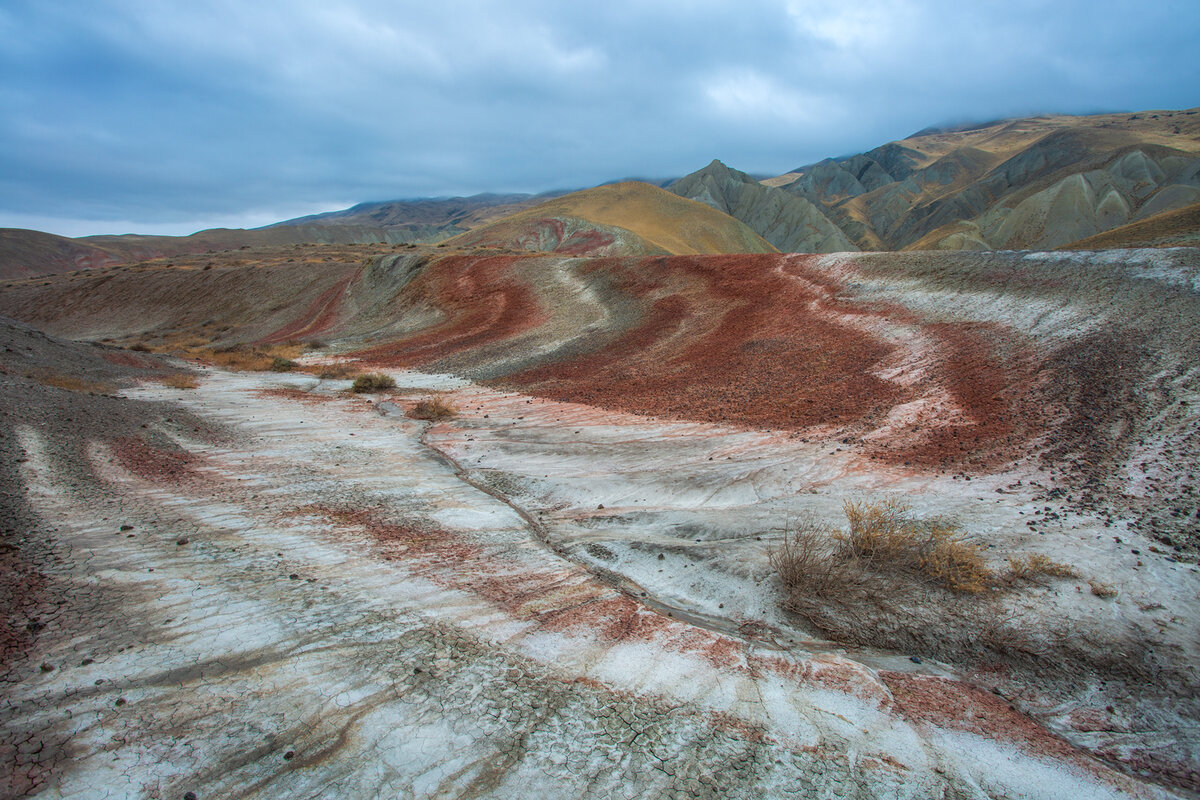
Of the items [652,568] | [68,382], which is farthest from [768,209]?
[652,568]

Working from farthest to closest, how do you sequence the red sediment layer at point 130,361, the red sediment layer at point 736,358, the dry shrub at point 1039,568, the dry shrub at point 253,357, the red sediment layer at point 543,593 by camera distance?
the dry shrub at point 253,357
the red sediment layer at point 130,361
the red sediment layer at point 736,358
the dry shrub at point 1039,568
the red sediment layer at point 543,593

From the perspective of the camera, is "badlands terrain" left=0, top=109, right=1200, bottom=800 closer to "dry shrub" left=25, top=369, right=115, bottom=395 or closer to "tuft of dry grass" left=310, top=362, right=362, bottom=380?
"dry shrub" left=25, top=369, right=115, bottom=395

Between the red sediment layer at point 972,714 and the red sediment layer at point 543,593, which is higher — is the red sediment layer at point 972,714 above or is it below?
below

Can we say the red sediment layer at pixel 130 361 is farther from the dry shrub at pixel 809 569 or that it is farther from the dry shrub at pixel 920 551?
the dry shrub at pixel 920 551

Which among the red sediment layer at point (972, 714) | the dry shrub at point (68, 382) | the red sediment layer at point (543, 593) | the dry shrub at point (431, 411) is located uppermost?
the dry shrub at point (68, 382)

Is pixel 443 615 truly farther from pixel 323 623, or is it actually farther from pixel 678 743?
pixel 678 743

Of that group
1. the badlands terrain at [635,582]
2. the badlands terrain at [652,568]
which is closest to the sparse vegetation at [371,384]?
the badlands terrain at [652,568]

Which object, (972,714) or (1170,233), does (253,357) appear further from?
(1170,233)
